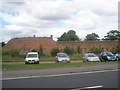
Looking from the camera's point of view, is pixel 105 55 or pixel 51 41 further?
pixel 51 41

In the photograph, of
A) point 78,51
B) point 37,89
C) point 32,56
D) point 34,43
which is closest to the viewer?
point 37,89

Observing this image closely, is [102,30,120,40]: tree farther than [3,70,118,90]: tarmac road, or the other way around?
[102,30,120,40]: tree

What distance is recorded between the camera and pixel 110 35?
10856 centimetres

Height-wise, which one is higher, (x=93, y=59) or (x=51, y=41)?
(x=51, y=41)

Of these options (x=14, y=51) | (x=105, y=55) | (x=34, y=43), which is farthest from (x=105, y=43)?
(x=105, y=55)

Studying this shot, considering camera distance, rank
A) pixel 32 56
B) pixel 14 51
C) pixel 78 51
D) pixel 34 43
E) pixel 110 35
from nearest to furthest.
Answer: pixel 32 56, pixel 14 51, pixel 78 51, pixel 34 43, pixel 110 35

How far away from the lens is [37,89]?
28.1 ft

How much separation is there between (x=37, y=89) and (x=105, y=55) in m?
22.6

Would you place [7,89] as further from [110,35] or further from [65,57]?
[110,35]

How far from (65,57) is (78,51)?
119 feet

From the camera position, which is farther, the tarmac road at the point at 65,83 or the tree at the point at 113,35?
the tree at the point at 113,35

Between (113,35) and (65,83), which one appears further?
(113,35)

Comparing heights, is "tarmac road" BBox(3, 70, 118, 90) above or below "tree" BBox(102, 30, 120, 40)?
below

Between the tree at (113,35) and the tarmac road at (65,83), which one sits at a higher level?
the tree at (113,35)
